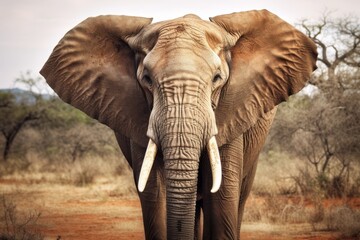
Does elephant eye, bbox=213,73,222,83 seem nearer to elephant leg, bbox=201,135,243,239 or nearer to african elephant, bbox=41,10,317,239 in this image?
african elephant, bbox=41,10,317,239

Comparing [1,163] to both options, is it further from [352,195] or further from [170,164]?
[170,164]

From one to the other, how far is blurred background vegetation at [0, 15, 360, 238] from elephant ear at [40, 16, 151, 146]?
456cm

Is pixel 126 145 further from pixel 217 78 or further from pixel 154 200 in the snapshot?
pixel 217 78

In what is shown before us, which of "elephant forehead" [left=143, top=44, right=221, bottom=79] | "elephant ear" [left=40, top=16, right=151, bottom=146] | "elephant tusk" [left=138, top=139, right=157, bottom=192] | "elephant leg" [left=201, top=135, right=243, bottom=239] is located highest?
"elephant forehead" [left=143, top=44, right=221, bottom=79]

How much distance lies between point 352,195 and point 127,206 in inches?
161

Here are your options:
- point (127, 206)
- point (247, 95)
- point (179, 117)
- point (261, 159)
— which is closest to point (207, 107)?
point (179, 117)

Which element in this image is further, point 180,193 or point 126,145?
point 126,145

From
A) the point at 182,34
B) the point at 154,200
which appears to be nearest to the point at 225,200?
the point at 154,200

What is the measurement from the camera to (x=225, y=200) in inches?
242

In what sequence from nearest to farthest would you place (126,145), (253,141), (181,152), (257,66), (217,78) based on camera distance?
(181,152) → (217,78) → (257,66) → (253,141) → (126,145)

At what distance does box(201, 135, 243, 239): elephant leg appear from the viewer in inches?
242

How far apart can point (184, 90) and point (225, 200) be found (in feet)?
4.61

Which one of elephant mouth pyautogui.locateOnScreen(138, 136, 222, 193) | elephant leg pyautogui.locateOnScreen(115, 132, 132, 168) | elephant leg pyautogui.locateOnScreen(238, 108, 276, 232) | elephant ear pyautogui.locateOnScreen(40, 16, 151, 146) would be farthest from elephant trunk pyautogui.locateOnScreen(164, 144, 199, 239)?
elephant leg pyautogui.locateOnScreen(115, 132, 132, 168)

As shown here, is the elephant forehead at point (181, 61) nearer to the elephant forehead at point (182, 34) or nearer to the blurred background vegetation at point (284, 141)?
the elephant forehead at point (182, 34)
